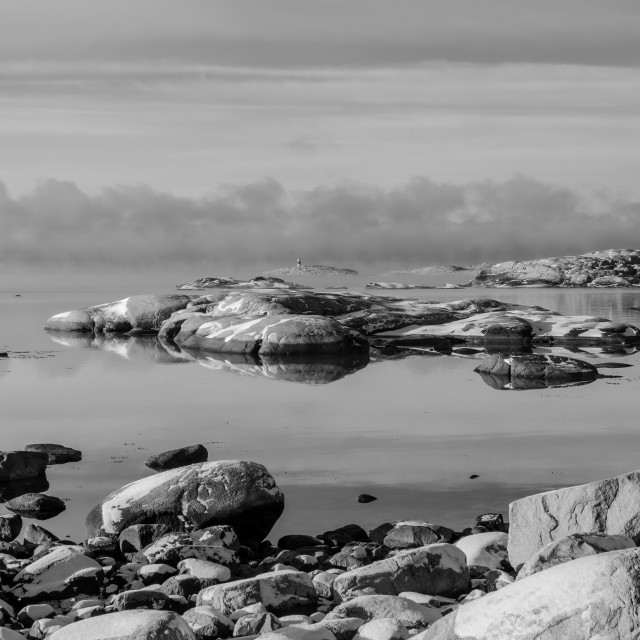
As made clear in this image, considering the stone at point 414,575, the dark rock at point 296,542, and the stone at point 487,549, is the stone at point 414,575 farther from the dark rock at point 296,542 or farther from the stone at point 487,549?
the dark rock at point 296,542

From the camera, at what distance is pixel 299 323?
27266 mm

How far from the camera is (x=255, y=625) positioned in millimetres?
5855

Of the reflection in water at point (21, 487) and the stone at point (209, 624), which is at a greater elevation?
the stone at point (209, 624)

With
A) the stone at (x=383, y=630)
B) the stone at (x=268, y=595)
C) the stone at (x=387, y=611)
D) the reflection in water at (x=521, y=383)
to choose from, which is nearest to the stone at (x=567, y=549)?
the stone at (x=387, y=611)

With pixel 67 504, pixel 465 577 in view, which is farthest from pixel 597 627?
pixel 67 504

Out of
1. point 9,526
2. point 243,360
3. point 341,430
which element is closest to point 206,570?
point 9,526

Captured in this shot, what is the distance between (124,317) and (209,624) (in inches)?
1257

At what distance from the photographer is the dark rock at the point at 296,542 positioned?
827 centimetres

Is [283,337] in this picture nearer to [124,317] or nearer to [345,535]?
[124,317]

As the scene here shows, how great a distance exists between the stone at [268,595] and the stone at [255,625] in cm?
40

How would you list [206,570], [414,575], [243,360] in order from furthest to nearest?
[243,360]
[206,570]
[414,575]

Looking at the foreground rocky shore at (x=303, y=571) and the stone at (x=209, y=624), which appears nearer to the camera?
the foreground rocky shore at (x=303, y=571)

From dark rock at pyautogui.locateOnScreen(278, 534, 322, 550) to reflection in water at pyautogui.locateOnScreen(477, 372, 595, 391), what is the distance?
1091cm

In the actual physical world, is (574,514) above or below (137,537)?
above
